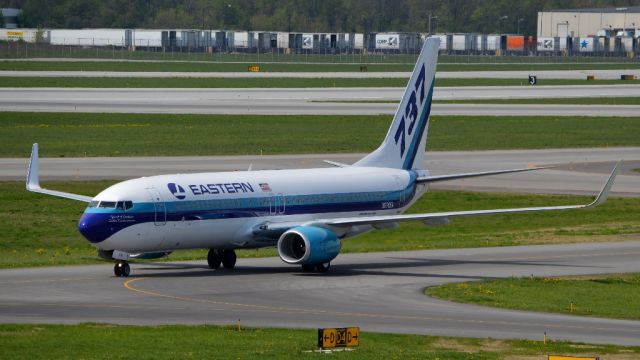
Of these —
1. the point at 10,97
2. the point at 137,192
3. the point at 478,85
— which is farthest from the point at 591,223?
the point at 478,85

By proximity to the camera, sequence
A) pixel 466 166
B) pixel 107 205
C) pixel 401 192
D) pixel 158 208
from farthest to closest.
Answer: pixel 466 166 < pixel 401 192 < pixel 158 208 < pixel 107 205

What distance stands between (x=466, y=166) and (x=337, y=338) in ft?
185

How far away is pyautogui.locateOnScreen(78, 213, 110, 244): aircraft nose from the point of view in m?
47.6

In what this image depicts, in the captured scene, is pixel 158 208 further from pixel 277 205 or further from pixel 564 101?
pixel 564 101

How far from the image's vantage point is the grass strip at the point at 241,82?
174m

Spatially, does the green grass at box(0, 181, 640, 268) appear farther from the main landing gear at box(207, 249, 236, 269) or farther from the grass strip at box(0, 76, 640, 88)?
the grass strip at box(0, 76, 640, 88)

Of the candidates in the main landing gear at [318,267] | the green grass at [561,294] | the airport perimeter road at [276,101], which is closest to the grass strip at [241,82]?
the airport perimeter road at [276,101]

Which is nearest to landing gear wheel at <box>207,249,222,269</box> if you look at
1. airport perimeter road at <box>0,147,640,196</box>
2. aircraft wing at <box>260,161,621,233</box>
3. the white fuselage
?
the white fuselage

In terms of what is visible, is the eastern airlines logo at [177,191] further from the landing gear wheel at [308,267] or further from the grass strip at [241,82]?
the grass strip at [241,82]

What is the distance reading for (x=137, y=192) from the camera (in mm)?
48312

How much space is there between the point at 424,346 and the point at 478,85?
489 ft

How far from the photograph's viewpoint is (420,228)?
68000mm

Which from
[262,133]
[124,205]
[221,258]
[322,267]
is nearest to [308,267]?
[322,267]

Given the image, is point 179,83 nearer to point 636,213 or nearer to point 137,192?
point 636,213
